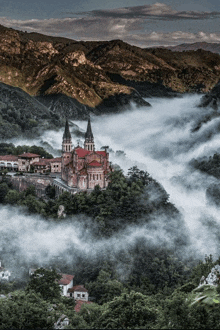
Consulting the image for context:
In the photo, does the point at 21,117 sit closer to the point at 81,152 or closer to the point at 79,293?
the point at 81,152

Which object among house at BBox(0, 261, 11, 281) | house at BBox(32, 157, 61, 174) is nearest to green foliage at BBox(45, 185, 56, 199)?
house at BBox(32, 157, 61, 174)

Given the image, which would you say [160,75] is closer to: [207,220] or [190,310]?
[207,220]

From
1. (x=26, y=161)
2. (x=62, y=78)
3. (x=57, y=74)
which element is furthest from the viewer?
(x=57, y=74)

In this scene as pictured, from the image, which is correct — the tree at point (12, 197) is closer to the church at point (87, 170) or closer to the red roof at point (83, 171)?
the church at point (87, 170)

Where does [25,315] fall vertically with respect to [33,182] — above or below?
below

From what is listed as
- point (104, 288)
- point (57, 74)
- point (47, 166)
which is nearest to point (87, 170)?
point (47, 166)

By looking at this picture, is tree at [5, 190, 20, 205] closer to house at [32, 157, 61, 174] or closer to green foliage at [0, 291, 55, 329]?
house at [32, 157, 61, 174]

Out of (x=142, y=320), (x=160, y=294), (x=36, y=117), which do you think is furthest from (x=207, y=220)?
(x=36, y=117)
